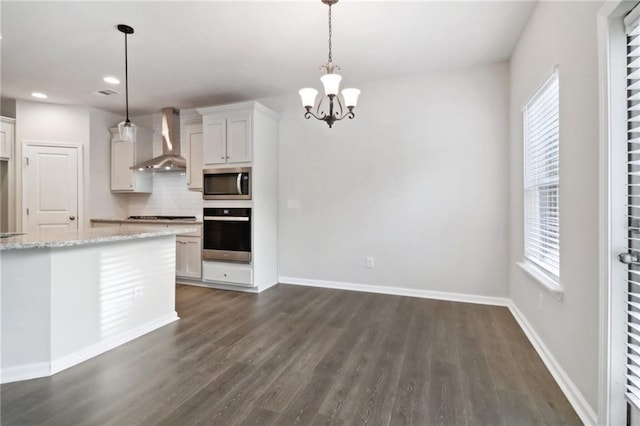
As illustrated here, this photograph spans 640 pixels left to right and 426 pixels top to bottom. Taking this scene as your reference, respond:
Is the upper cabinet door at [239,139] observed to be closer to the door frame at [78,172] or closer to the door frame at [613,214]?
the door frame at [78,172]

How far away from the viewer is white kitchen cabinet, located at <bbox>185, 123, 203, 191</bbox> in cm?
462

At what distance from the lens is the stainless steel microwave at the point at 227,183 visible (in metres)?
4.04

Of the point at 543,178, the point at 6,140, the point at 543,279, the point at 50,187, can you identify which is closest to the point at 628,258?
the point at 543,279

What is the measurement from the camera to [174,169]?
5066mm

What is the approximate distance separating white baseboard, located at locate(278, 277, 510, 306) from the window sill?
0.81 metres

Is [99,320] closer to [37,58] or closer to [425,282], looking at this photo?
[37,58]

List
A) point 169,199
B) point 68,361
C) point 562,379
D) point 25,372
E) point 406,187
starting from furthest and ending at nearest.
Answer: point 169,199
point 406,187
point 68,361
point 25,372
point 562,379

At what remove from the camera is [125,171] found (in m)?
5.25

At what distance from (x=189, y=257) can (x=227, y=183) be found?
131 centimetres

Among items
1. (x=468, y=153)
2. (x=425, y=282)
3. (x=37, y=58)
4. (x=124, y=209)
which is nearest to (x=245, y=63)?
(x=37, y=58)

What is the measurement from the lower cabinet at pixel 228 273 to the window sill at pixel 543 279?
3.10 m

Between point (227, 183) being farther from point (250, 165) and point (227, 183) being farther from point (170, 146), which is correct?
point (170, 146)

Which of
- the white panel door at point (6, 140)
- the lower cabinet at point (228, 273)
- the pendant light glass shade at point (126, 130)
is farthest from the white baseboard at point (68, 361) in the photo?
the white panel door at point (6, 140)

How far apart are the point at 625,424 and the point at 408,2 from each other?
9.73 feet
